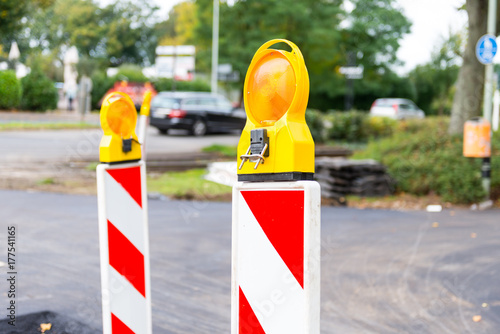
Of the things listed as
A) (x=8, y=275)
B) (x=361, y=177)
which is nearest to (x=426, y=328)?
(x=8, y=275)

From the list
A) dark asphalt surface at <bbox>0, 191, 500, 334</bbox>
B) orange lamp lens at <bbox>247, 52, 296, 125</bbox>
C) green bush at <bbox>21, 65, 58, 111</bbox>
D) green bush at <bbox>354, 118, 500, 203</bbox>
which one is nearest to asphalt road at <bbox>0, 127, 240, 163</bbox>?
dark asphalt surface at <bbox>0, 191, 500, 334</bbox>

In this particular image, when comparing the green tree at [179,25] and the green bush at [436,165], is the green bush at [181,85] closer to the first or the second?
the green tree at [179,25]

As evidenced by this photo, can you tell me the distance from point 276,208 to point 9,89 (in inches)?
1233

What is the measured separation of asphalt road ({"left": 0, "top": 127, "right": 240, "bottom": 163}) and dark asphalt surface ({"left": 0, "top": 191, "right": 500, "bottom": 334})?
6.05 meters

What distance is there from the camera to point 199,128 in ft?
81.0

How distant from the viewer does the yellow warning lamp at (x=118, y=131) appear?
3.01m

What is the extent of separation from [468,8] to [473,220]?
5.91 m

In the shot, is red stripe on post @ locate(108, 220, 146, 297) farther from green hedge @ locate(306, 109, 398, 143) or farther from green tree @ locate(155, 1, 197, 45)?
green tree @ locate(155, 1, 197, 45)

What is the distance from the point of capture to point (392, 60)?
50.5 m

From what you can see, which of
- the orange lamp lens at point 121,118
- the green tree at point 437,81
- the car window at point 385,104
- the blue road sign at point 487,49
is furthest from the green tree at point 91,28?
the orange lamp lens at point 121,118

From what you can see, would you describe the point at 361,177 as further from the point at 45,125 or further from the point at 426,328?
the point at 45,125

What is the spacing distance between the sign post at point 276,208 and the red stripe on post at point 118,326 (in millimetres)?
944

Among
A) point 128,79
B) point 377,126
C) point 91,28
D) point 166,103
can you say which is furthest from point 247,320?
point 91,28

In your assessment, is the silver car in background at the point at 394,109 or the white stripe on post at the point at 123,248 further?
the silver car in background at the point at 394,109
